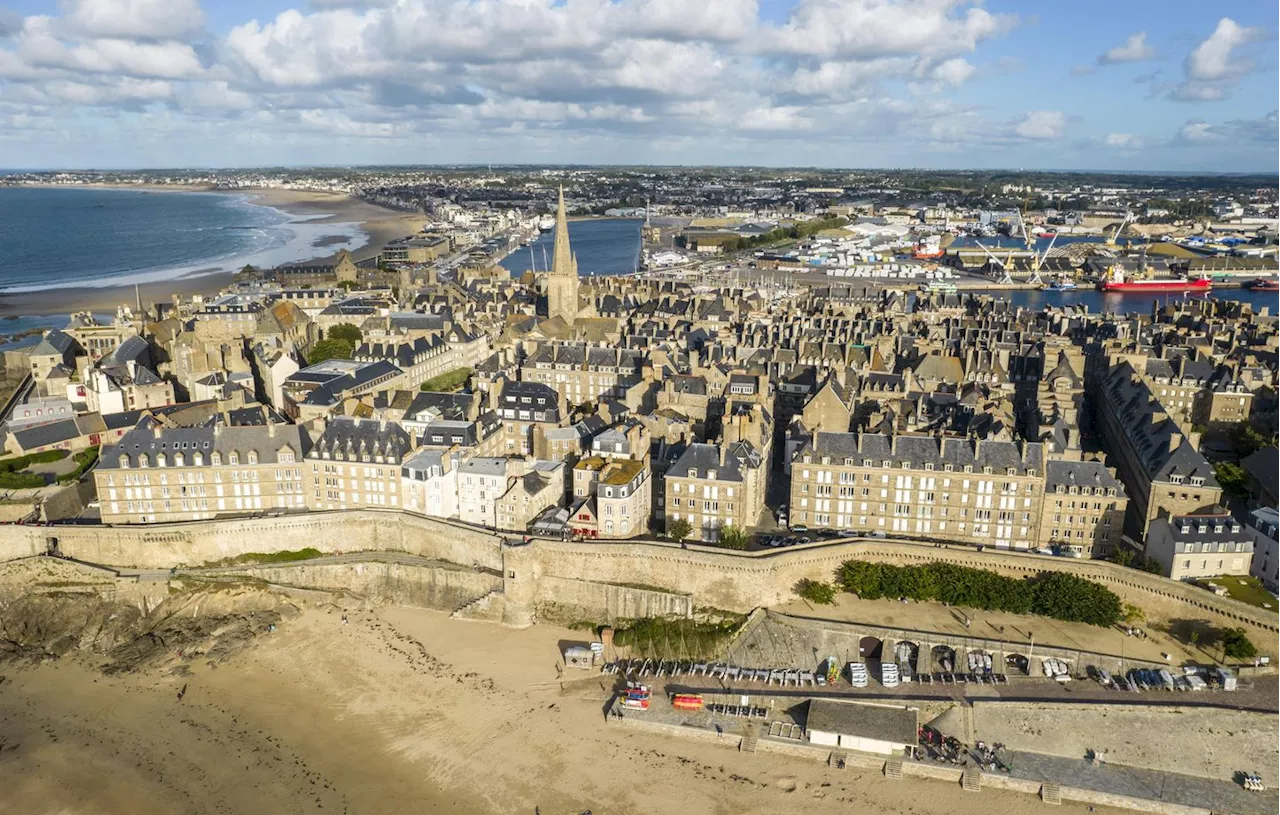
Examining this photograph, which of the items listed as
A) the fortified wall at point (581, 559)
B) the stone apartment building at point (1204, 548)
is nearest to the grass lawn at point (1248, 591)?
the stone apartment building at point (1204, 548)

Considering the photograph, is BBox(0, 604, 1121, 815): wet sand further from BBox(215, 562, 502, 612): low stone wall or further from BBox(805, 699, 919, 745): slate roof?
BBox(215, 562, 502, 612): low stone wall

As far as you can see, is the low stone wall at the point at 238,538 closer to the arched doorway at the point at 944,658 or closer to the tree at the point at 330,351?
the arched doorway at the point at 944,658

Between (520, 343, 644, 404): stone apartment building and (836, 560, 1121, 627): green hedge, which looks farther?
(520, 343, 644, 404): stone apartment building

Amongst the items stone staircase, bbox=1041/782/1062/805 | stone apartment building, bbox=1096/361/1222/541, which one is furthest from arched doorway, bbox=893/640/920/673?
stone apartment building, bbox=1096/361/1222/541

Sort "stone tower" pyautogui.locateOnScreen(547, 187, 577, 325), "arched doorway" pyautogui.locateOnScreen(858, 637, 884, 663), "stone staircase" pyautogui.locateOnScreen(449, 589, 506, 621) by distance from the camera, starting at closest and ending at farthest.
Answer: "arched doorway" pyautogui.locateOnScreen(858, 637, 884, 663) < "stone staircase" pyautogui.locateOnScreen(449, 589, 506, 621) < "stone tower" pyautogui.locateOnScreen(547, 187, 577, 325)

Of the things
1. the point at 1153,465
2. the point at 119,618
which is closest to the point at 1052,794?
the point at 1153,465

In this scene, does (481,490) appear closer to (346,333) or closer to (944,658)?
(944,658)

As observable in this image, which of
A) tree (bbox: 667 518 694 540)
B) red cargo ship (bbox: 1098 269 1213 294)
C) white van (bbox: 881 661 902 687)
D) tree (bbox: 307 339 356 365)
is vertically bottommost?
white van (bbox: 881 661 902 687)
